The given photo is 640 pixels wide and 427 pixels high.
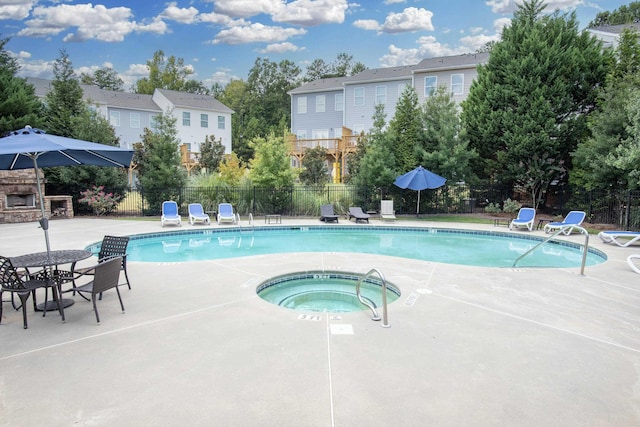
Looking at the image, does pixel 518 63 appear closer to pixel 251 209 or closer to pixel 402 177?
pixel 402 177

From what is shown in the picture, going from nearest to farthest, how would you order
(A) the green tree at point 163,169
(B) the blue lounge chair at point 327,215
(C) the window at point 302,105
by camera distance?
(B) the blue lounge chair at point 327,215 < (A) the green tree at point 163,169 < (C) the window at point 302,105

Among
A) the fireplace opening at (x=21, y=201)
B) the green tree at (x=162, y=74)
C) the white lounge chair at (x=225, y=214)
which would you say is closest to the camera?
the white lounge chair at (x=225, y=214)

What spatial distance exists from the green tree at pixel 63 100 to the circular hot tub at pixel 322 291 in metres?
15.5

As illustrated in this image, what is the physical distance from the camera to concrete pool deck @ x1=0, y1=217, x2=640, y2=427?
2955 millimetres

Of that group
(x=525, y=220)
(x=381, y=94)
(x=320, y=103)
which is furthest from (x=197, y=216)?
(x=320, y=103)

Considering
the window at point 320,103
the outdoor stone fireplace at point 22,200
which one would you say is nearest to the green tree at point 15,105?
the outdoor stone fireplace at point 22,200

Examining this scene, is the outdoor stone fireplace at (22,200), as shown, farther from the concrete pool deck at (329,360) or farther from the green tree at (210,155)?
the green tree at (210,155)

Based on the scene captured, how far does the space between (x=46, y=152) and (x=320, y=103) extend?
26035 millimetres

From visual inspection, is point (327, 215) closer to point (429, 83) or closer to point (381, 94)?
point (429, 83)

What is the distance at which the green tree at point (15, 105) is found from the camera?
51.6 feet

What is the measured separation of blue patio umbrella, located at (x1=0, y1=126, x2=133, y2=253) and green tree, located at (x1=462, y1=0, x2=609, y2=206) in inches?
589

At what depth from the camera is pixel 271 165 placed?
15.9 meters

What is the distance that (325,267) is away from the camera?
7461 mm

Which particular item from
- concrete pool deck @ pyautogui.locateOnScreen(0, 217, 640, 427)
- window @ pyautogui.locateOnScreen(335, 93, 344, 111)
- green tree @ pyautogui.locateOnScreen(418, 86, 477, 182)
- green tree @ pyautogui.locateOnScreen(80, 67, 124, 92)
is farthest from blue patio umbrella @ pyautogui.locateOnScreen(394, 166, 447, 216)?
green tree @ pyautogui.locateOnScreen(80, 67, 124, 92)
